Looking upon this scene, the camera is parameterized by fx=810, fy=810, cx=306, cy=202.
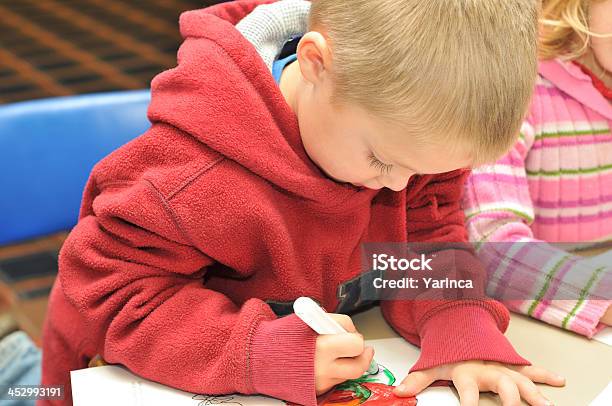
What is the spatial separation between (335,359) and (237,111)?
0.25 m

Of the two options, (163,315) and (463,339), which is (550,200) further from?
(163,315)

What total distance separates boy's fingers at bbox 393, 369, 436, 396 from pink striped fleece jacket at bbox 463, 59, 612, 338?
190 mm

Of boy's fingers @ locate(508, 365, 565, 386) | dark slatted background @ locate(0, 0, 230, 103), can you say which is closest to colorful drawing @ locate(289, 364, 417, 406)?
boy's fingers @ locate(508, 365, 565, 386)

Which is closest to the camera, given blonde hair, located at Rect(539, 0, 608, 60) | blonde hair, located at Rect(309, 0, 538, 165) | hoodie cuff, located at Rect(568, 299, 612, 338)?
blonde hair, located at Rect(309, 0, 538, 165)

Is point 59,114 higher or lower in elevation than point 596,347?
higher

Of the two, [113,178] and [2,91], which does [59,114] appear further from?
[2,91]

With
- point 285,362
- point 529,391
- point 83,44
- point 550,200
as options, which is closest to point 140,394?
point 285,362

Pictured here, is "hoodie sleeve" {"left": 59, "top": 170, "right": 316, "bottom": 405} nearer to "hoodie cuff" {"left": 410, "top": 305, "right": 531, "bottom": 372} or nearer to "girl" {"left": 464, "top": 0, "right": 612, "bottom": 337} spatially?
"hoodie cuff" {"left": 410, "top": 305, "right": 531, "bottom": 372}

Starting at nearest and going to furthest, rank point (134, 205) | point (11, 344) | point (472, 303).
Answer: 1. point (134, 205)
2. point (472, 303)
3. point (11, 344)

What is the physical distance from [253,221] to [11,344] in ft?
1.62

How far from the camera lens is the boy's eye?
0.73 meters

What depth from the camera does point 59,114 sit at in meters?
1.10

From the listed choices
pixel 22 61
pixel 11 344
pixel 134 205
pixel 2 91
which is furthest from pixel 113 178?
pixel 22 61

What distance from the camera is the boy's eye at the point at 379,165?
2.40 ft
